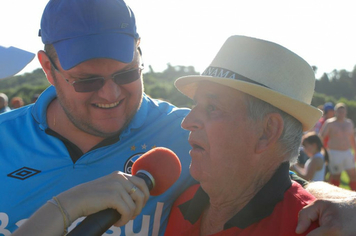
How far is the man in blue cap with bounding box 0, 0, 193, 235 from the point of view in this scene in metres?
2.63

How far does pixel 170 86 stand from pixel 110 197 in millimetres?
33903

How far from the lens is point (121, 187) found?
5.88 feet

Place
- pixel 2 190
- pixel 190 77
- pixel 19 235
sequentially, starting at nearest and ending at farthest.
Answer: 1. pixel 19 235
2. pixel 190 77
3. pixel 2 190

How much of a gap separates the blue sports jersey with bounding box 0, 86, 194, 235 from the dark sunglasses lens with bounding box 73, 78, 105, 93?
0.40 m

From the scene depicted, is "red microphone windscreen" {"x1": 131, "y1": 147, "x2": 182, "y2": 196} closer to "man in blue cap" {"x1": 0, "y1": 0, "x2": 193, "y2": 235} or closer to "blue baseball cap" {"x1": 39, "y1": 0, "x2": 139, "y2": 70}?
"man in blue cap" {"x1": 0, "y1": 0, "x2": 193, "y2": 235}

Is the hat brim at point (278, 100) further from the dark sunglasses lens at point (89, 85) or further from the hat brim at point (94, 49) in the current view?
the dark sunglasses lens at point (89, 85)

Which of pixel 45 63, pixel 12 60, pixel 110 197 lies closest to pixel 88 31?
pixel 45 63

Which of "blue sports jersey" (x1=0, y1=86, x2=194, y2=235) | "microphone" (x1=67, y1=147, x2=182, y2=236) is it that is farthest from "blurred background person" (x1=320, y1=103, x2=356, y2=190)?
"microphone" (x1=67, y1=147, x2=182, y2=236)

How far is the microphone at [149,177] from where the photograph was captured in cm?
163

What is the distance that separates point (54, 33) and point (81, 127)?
675 mm

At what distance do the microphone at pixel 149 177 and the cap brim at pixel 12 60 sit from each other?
4.67 ft

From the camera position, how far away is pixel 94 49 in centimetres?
258

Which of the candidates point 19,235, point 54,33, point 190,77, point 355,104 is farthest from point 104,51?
point 355,104

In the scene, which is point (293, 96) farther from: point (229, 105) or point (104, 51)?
point (104, 51)
